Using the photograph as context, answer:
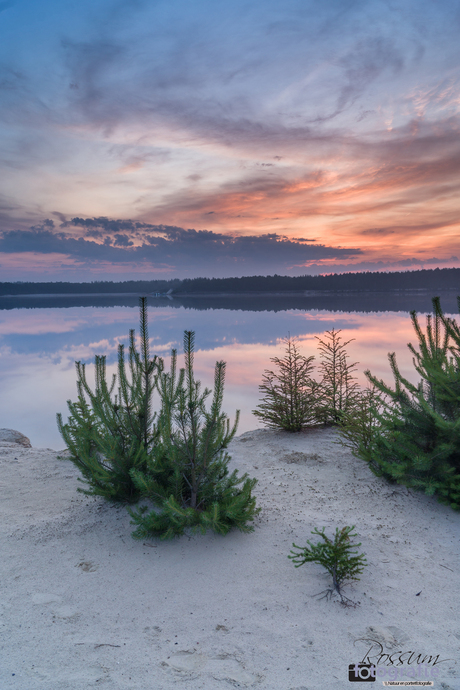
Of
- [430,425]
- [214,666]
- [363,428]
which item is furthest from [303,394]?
[214,666]

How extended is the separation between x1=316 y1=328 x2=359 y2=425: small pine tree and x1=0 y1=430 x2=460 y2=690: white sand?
3.94m

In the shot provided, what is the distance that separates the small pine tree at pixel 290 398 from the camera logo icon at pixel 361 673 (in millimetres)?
6654

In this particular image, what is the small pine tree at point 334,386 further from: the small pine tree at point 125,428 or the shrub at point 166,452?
the small pine tree at point 125,428

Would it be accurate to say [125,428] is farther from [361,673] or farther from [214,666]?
[361,673]

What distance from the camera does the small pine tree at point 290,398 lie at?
378 inches

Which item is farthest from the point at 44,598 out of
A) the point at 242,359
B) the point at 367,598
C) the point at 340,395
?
the point at 242,359

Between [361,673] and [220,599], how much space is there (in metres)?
1.32

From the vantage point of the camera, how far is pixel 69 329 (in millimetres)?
41469

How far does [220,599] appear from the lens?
3.70m

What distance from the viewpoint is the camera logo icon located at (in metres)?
2.88

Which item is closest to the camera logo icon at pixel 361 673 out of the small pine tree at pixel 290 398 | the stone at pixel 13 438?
the small pine tree at pixel 290 398

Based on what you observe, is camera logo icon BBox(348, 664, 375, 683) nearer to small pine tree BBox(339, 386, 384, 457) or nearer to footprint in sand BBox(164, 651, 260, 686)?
footprint in sand BBox(164, 651, 260, 686)

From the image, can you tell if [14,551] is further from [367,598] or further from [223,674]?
[367,598]

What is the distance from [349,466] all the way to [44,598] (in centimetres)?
517
